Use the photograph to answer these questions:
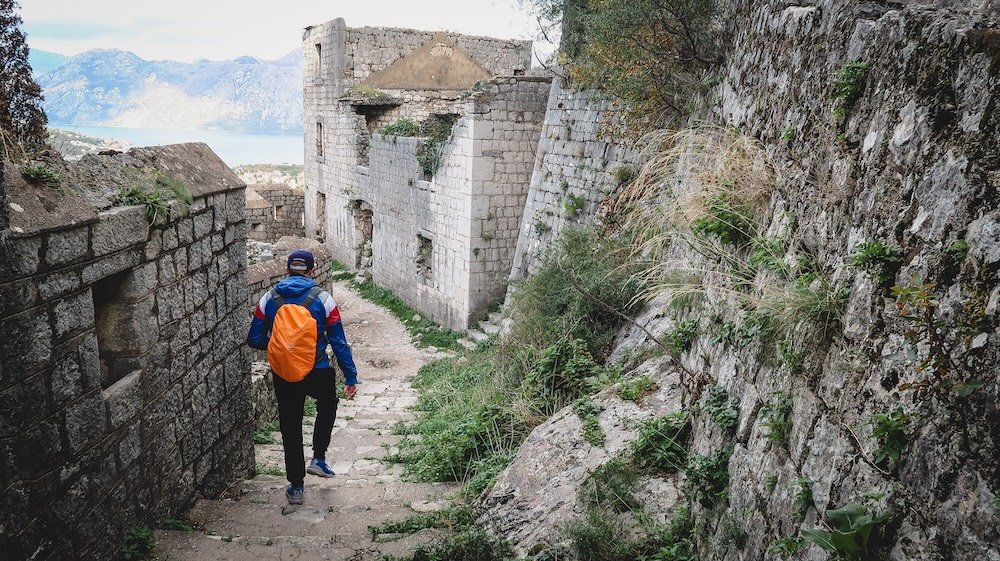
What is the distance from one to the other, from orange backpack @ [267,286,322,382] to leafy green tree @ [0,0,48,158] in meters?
1.69

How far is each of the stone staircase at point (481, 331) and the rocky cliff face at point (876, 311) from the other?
829cm

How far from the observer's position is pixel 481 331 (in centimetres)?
1224

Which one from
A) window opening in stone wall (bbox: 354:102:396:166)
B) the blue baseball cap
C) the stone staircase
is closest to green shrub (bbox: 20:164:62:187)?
the blue baseball cap

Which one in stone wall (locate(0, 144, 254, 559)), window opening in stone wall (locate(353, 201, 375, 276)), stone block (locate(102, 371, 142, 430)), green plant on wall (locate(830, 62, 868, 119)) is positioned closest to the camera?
green plant on wall (locate(830, 62, 868, 119))

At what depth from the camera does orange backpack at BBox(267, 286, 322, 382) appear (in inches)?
181

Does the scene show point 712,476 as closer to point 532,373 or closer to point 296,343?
point 296,343

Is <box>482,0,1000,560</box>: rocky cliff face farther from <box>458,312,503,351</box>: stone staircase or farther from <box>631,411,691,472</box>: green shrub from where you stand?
<box>458,312,503,351</box>: stone staircase

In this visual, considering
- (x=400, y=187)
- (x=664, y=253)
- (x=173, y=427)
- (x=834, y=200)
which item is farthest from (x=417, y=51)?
(x=834, y=200)

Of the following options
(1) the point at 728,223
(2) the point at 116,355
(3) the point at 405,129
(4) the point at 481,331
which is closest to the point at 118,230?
(2) the point at 116,355

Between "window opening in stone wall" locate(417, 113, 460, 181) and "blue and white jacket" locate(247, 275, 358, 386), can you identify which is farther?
"window opening in stone wall" locate(417, 113, 460, 181)

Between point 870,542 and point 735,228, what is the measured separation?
181 cm

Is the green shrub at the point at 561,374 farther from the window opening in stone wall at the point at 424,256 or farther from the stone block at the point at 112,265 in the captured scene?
the window opening in stone wall at the point at 424,256

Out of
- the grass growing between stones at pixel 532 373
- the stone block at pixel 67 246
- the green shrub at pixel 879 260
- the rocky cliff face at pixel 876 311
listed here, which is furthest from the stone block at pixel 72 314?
the green shrub at pixel 879 260

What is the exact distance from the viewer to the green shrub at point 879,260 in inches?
80.7
